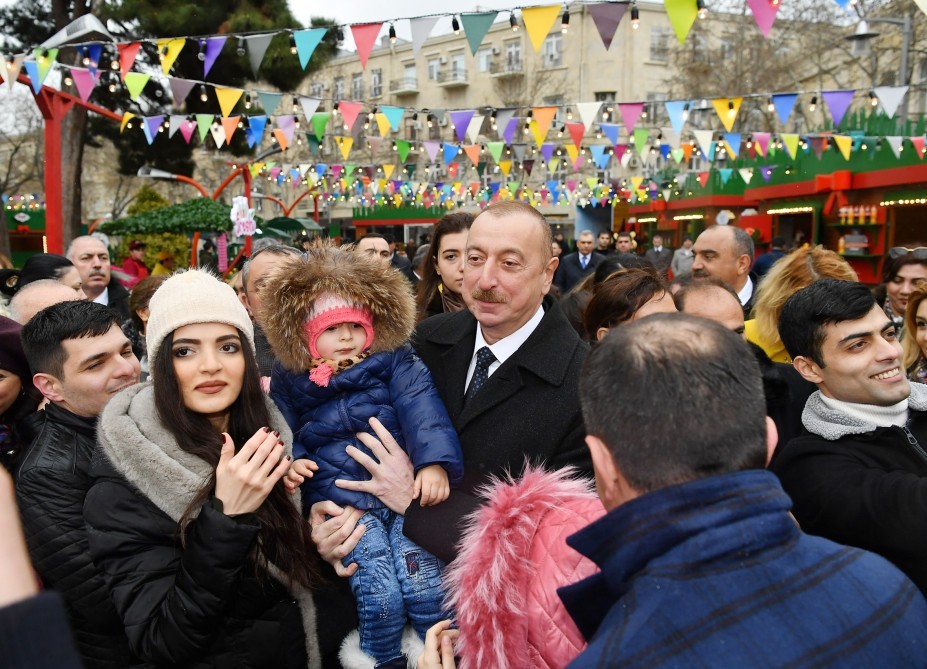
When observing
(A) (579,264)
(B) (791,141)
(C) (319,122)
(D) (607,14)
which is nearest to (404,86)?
(B) (791,141)

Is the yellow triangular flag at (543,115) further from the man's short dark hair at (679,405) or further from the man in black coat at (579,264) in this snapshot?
the man's short dark hair at (679,405)

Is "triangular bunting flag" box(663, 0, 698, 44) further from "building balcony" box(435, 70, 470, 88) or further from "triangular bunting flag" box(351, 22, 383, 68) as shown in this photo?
"building balcony" box(435, 70, 470, 88)

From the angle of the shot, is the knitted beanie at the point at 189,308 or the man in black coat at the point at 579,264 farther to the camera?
the man in black coat at the point at 579,264

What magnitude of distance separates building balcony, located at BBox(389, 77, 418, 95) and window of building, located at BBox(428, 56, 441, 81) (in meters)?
1.11

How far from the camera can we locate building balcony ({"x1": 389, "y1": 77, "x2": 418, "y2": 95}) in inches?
1772

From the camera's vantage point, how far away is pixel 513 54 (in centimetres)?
4072

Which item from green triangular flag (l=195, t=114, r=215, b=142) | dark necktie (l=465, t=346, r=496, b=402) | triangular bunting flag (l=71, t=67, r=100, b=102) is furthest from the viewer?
green triangular flag (l=195, t=114, r=215, b=142)

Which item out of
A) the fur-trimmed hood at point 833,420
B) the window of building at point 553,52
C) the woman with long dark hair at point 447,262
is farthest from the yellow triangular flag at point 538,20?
the window of building at point 553,52

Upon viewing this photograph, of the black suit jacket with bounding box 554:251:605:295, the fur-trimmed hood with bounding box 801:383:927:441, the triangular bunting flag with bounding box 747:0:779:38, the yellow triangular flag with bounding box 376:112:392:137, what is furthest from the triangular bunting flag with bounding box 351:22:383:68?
the fur-trimmed hood with bounding box 801:383:927:441

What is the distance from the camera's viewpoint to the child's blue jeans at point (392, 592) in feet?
7.06

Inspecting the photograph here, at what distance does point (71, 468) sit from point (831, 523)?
7.87 ft

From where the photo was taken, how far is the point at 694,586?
1.12 metres

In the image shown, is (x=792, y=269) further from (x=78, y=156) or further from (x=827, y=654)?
(x=78, y=156)

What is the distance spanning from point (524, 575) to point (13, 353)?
2.36m
